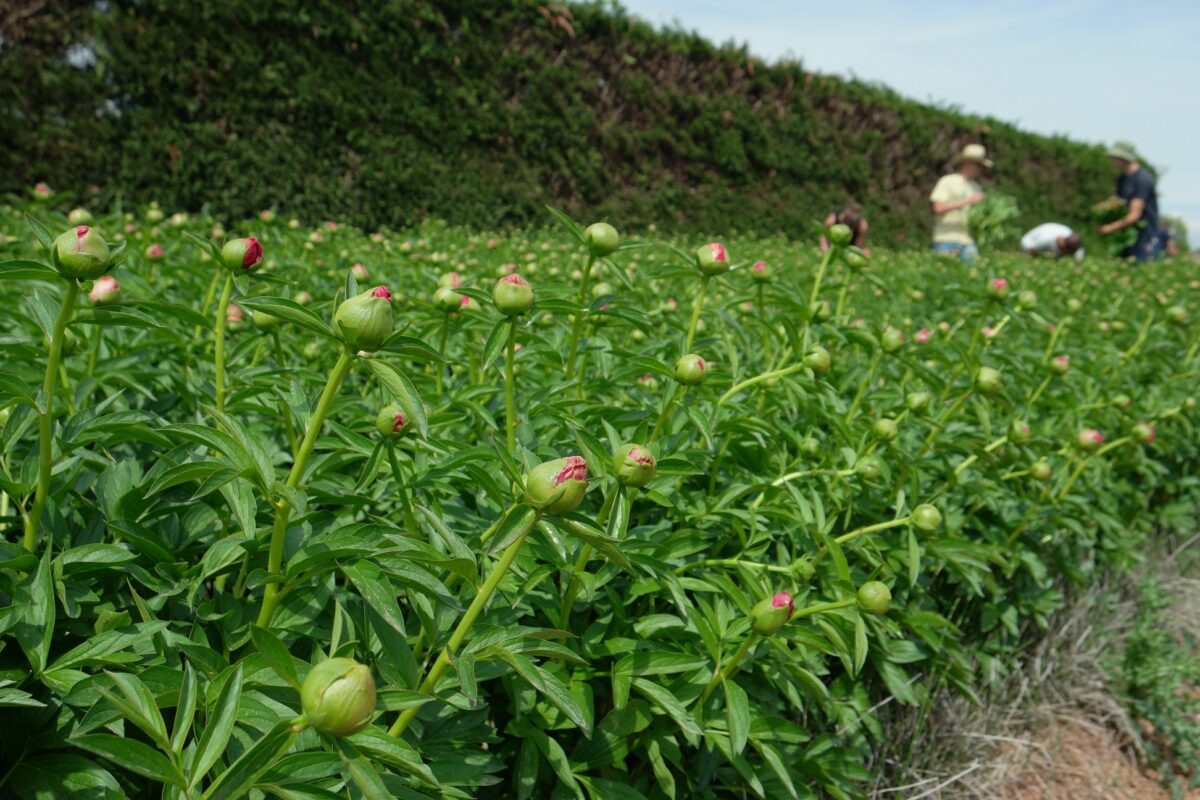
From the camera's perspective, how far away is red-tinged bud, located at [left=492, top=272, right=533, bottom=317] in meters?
1.38

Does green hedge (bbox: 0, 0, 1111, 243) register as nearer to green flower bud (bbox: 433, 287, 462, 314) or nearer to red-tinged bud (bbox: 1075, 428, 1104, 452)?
green flower bud (bbox: 433, 287, 462, 314)

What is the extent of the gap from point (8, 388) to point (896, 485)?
171 centimetres

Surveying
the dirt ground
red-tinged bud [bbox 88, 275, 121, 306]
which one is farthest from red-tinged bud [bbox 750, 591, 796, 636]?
the dirt ground

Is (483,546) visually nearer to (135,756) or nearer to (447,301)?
(135,756)

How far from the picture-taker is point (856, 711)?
188 cm

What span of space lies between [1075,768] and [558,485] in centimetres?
255

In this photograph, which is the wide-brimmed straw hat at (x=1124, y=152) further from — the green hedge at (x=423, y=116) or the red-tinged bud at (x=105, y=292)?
the red-tinged bud at (x=105, y=292)

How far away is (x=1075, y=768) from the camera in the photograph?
2648 mm

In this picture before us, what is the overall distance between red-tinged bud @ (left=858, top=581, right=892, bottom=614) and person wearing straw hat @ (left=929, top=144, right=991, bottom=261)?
23.9 ft

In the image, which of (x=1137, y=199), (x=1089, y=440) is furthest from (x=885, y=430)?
(x=1137, y=199)

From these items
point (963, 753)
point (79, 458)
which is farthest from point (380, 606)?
point (963, 753)

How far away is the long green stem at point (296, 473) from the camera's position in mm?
906

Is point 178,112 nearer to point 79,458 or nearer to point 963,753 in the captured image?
point 79,458

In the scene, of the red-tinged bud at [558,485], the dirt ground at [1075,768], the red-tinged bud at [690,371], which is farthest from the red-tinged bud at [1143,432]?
the red-tinged bud at [558,485]
